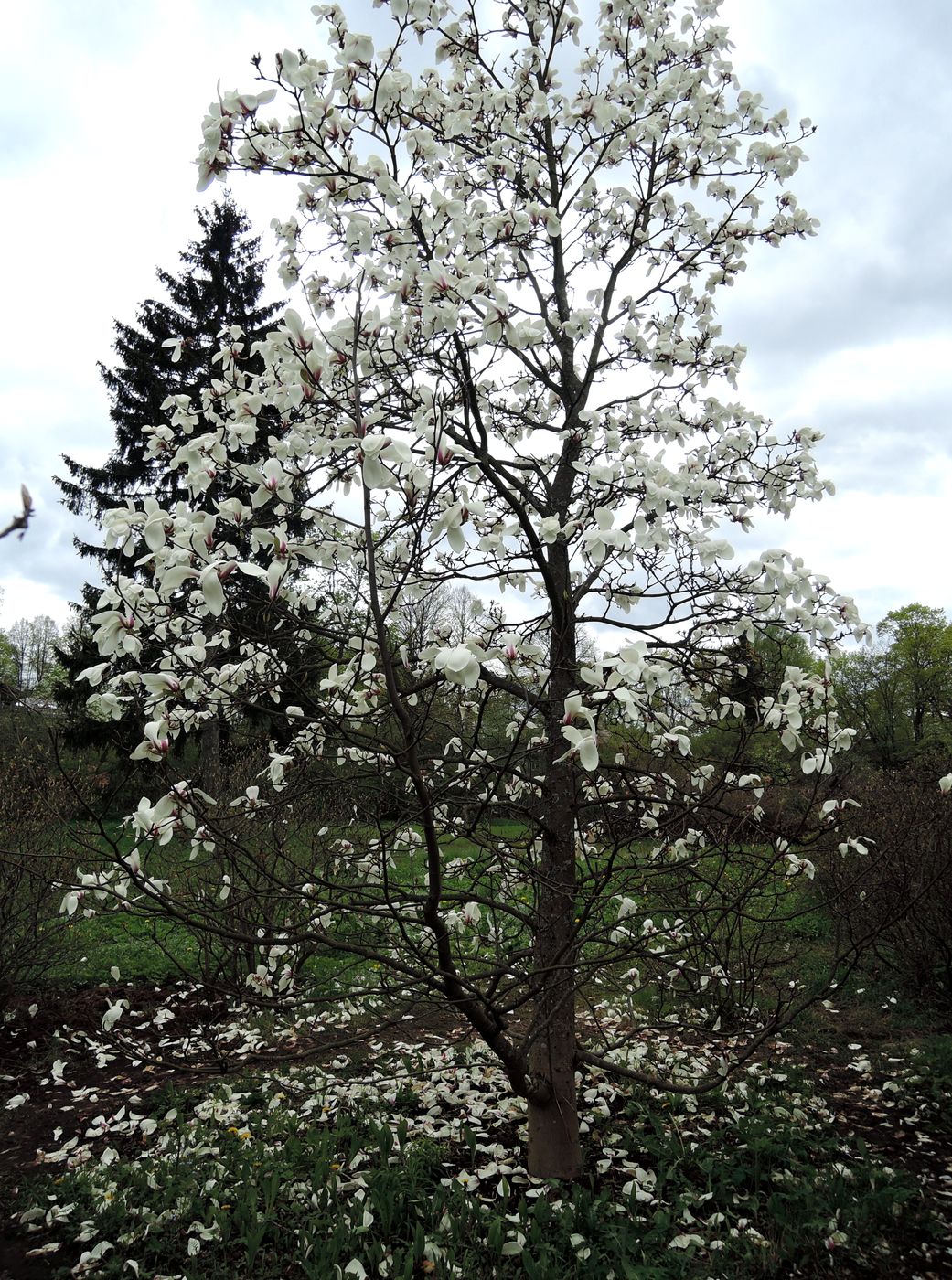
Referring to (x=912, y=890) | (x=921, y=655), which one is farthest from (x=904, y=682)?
(x=912, y=890)

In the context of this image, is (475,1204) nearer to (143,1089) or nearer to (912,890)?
(143,1089)

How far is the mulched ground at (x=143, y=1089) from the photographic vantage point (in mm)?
3357

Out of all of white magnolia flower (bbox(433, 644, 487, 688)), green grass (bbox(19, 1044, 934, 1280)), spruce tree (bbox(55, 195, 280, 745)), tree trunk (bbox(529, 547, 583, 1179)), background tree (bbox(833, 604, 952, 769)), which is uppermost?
spruce tree (bbox(55, 195, 280, 745))

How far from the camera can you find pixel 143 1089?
4.98 meters

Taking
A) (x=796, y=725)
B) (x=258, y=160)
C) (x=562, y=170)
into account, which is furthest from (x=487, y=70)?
(x=796, y=725)

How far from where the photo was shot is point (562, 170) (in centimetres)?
421

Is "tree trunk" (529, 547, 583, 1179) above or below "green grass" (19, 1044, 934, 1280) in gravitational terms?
above

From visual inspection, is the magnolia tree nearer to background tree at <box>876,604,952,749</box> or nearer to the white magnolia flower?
the white magnolia flower

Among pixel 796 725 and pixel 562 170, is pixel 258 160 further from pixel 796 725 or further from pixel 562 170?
pixel 796 725

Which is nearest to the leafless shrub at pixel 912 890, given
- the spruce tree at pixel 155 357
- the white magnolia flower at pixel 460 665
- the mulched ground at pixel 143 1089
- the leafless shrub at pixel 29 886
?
the mulched ground at pixel 143 1089

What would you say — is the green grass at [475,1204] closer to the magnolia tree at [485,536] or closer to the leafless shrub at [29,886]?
the magnolia tree at [485,536]

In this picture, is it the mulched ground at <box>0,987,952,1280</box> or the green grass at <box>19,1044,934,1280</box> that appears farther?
the mulched ground at <box>0,987,952,1280</box>

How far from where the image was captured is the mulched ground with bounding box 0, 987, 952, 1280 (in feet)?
11.0


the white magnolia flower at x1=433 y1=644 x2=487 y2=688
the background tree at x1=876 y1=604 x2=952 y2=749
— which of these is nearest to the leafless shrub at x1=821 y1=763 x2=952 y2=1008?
the white magnolia flower at x1=433 y1=644 x2=487 y2=688
